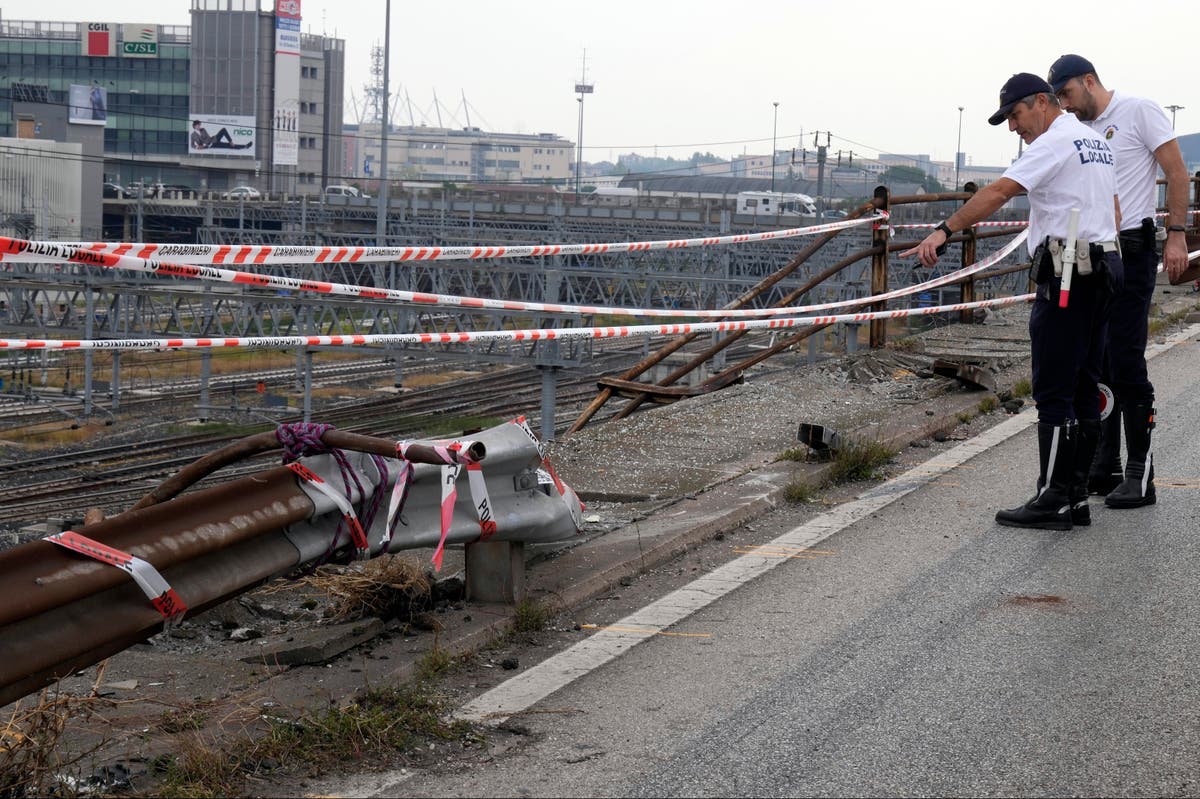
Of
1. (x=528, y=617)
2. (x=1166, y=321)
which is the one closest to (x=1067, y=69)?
(x=528, y=617)

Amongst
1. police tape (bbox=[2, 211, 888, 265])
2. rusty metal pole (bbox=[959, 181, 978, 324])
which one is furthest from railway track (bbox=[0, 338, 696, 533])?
police tape (bbox=[2, 211, 888, 265])

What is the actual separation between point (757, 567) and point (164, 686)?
90.2 inches

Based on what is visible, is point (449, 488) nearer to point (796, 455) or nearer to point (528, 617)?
point (528, 617)

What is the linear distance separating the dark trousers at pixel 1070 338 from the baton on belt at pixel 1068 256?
0.26ft

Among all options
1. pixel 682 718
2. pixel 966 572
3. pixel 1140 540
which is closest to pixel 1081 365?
pixel 1140 540

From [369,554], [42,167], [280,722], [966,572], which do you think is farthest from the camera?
[42,167]

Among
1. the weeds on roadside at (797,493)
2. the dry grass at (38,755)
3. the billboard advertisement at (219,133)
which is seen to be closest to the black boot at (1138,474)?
the weeds on roadside at (797,493)

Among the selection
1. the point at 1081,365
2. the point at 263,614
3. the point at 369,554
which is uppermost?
the point at 1081,365

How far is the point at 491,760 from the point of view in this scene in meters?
3.60

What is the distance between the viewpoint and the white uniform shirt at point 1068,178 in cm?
600

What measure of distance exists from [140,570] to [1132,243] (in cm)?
485

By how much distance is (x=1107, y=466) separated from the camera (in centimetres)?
691

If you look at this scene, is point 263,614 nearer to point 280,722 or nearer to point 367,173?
point 280,722

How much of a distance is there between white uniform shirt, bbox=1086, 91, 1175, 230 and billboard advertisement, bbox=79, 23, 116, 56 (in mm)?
114470
